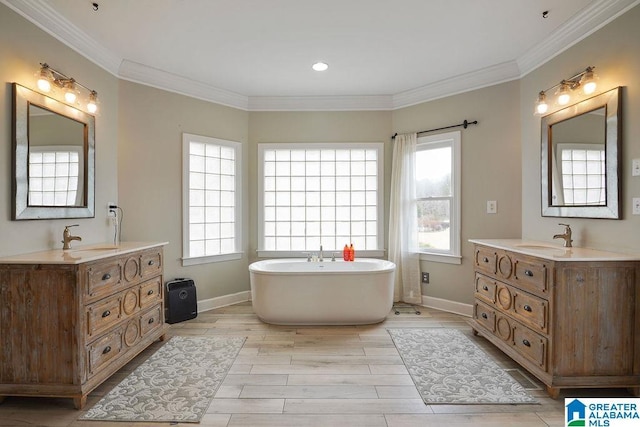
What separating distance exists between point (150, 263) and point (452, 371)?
106 inches

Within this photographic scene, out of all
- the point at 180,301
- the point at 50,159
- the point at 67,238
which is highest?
the point at 50,159

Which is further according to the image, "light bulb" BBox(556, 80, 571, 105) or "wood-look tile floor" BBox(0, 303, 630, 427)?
"light bulb" BBox(556, 80, 571, 105)

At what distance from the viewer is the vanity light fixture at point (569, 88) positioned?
8.42 ft

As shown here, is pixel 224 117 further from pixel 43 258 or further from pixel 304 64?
pixel 43 258

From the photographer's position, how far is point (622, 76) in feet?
7.79

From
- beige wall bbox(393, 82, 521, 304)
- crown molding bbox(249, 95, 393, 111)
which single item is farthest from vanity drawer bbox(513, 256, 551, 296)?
crown molding bbox(249, 95, 393, 111)

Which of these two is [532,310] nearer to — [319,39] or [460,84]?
[460,84]

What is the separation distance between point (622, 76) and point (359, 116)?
2.71 m

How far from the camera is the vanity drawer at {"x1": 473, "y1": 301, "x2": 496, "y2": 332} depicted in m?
2.93

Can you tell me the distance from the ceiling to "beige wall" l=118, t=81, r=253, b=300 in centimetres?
21

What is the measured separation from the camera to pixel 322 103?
14.7 feet

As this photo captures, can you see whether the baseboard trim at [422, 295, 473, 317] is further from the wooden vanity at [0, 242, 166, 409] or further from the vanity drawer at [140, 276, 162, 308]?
the wooden vanity at [0, 242, 166, 409]

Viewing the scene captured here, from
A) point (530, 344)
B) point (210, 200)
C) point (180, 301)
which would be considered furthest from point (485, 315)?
point (210, 200)

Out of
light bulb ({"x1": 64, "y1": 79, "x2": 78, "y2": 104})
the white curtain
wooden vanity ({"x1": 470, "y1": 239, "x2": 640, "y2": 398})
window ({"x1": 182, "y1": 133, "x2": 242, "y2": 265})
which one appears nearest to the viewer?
wooden vanity ({"x1": 470, "y1": 239, "x2": 640, "y2": 398})
